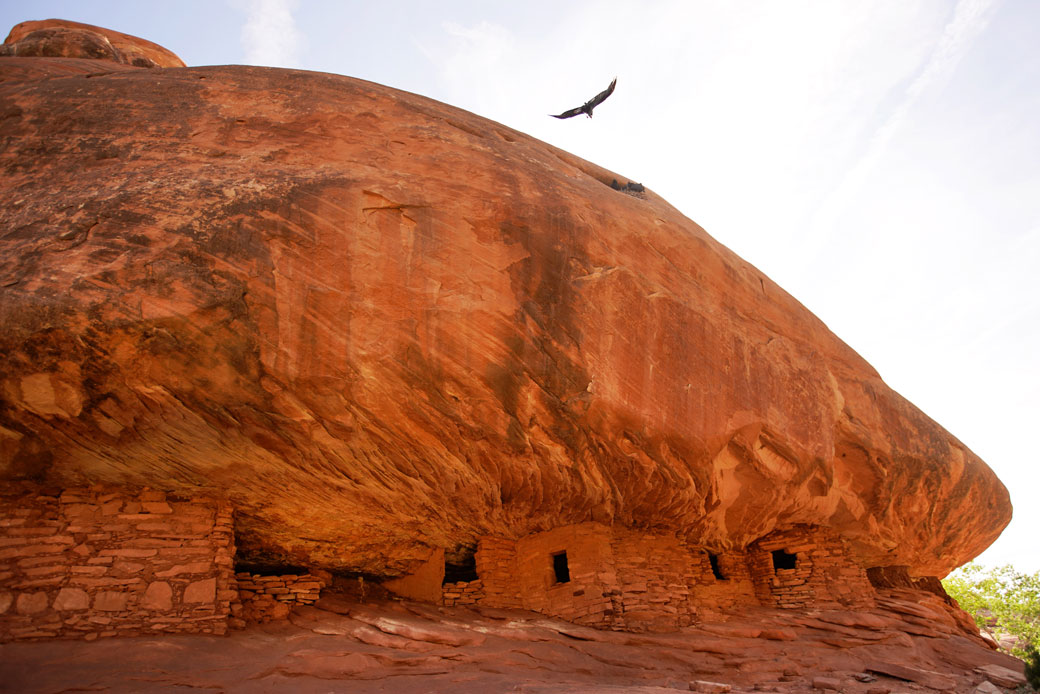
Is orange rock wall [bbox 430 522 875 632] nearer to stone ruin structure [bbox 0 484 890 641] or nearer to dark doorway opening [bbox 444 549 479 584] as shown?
stone ruin structure [bbox 0 484 890 641]

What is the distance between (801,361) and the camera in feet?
26.1

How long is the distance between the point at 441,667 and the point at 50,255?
12.9 feet

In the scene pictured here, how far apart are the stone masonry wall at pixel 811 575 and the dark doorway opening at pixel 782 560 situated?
0.31 meters

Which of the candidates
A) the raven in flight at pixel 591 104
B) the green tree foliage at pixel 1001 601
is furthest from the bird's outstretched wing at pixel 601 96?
the green tree foliage at pixel 1001 601

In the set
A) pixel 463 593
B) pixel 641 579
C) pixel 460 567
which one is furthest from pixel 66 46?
pixel 641 579

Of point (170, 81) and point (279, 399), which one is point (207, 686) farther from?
Result: point (170, 81)

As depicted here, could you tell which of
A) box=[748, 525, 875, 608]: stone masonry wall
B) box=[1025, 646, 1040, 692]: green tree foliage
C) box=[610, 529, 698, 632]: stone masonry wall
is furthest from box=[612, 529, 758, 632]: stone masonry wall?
box=[1025, 646, 1040, 692]: green tree foliage

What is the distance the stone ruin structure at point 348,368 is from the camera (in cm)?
546

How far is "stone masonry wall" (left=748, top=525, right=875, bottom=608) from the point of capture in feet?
28.9

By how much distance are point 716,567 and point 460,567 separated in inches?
115

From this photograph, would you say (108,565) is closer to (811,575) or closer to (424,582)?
(424,582)

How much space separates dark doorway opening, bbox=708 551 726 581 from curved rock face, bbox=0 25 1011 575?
4.23 ft

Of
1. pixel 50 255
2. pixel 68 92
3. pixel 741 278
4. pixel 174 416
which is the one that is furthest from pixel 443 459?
pixel 68 92

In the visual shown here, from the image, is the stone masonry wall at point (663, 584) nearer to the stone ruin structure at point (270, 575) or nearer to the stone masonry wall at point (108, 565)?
the stone ruin structure at point (270, 575)
